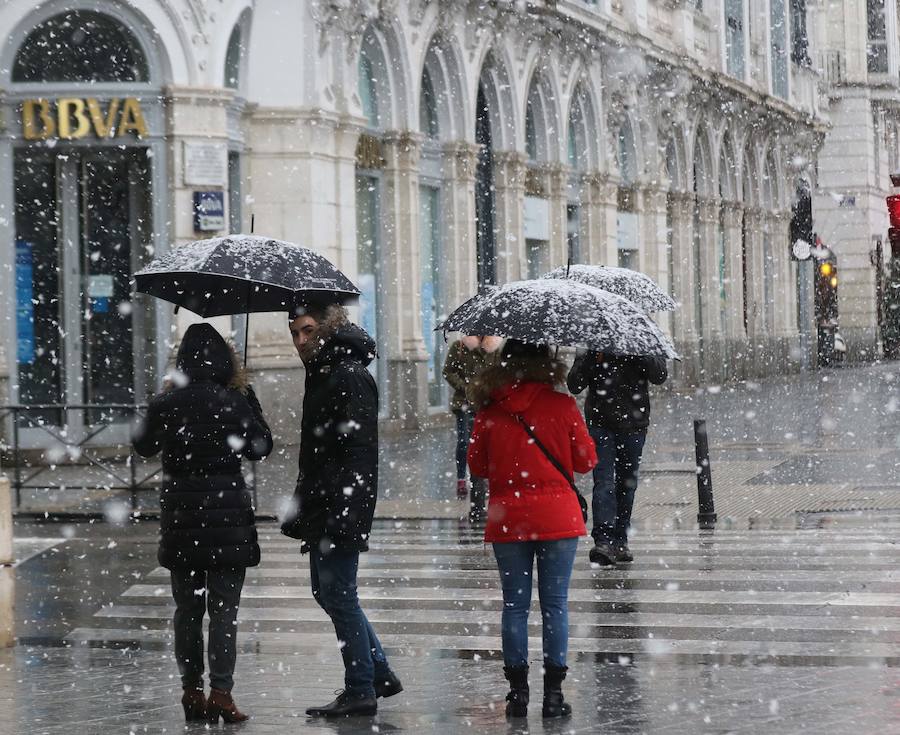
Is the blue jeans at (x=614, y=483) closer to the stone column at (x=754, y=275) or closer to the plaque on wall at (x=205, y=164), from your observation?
the plaque on wall at (x=205, y=164)

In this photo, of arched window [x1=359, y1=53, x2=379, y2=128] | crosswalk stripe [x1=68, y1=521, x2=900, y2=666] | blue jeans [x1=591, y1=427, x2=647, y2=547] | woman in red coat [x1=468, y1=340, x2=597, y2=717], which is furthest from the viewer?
arched window [x1=359, y1=53, x2=379, y2=128]

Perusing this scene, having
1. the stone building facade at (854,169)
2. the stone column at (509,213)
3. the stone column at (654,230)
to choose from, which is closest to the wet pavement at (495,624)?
the stone column at (509,213)

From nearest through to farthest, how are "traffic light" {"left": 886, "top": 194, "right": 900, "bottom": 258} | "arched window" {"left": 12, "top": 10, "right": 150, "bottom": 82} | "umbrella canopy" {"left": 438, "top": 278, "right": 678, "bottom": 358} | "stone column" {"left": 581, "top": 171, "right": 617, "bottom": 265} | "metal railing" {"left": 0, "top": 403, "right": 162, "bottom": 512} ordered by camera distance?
"umbrella canopy" {"left": 438, "top": 278, "right": 678, "bottom": 358} < "metal railing" {"left": 0, "top": 403, "right": 162, "bottom": 512} < "arched window" {"left": 12, "top": 10, "right": 150, "bottom": 82} < "stone column" {"left": 581, "top": 171, "right": 617, "bottom": 265} < "traffic light" {"left": 886, "top": 194, "right": 900, "bottom": 258}

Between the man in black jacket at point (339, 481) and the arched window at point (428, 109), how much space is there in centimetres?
2167

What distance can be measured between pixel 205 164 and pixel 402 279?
5.89m

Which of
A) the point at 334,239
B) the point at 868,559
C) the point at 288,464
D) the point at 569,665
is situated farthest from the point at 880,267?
the point at 569,665

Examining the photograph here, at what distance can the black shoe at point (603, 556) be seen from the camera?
11.9m

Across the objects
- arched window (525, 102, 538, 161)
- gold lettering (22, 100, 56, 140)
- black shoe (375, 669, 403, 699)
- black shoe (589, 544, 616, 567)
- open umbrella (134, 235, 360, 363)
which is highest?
arched window (525, 102, 538, 161)

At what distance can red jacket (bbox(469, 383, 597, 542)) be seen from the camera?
7543mm

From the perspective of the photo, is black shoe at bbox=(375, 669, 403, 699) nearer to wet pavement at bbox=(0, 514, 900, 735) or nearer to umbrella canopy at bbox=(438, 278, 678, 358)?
wet pavement at bbox=(0, 514, 900, 735)

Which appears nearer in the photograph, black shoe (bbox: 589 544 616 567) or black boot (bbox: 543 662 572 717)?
black boot (bbox: 543 662 572 717)

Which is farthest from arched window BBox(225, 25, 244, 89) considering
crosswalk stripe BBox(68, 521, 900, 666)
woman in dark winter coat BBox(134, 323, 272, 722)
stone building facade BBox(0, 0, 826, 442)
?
woman in dark winter coat BBox(134, 323, 272, 722)

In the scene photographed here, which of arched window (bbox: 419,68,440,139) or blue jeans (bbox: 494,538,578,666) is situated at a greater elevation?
arched window (bbox: 419,68,440,139)

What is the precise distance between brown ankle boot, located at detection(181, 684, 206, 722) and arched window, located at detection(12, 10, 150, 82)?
15414mm
